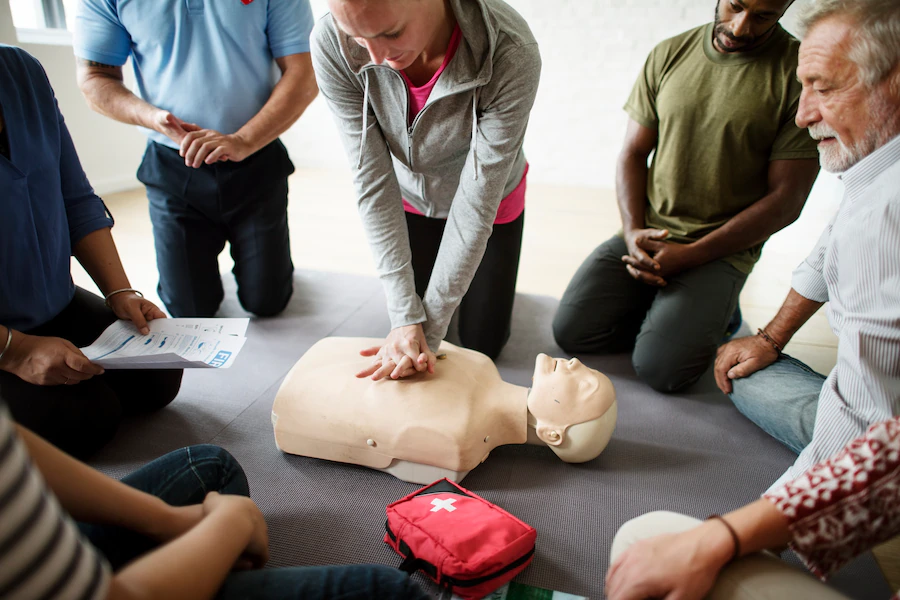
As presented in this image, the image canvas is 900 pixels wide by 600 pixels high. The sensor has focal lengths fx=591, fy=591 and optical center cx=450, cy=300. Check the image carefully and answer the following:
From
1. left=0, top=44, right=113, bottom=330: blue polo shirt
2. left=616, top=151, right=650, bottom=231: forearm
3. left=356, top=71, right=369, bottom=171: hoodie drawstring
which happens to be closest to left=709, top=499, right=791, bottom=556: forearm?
left=356, top=71, right=369, bottom=171: hoodie drawstring

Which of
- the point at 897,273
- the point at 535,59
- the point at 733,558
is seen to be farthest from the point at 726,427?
the point at 535,59

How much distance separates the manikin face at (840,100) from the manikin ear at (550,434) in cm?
80

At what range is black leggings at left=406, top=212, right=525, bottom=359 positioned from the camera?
1.88 metres

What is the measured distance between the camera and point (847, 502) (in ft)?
2.43

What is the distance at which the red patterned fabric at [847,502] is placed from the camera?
72 centimetres

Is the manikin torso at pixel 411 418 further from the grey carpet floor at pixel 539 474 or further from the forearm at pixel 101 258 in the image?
the forearm at pixel 101 258

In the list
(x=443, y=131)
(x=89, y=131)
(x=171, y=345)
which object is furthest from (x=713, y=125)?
(x=89, y=131)

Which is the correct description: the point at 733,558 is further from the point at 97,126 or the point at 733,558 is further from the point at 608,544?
the point at 97,126

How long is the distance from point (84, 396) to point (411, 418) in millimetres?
762

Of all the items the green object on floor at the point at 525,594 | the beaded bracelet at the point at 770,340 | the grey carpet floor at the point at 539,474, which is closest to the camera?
the green object on floor at the point at 525,594

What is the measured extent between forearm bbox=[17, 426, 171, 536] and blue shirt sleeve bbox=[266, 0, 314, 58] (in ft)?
5.47

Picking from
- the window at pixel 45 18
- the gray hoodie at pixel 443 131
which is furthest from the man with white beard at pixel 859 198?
the window at pixel 45 18

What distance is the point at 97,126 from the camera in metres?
3.49

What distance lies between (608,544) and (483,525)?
294mm
